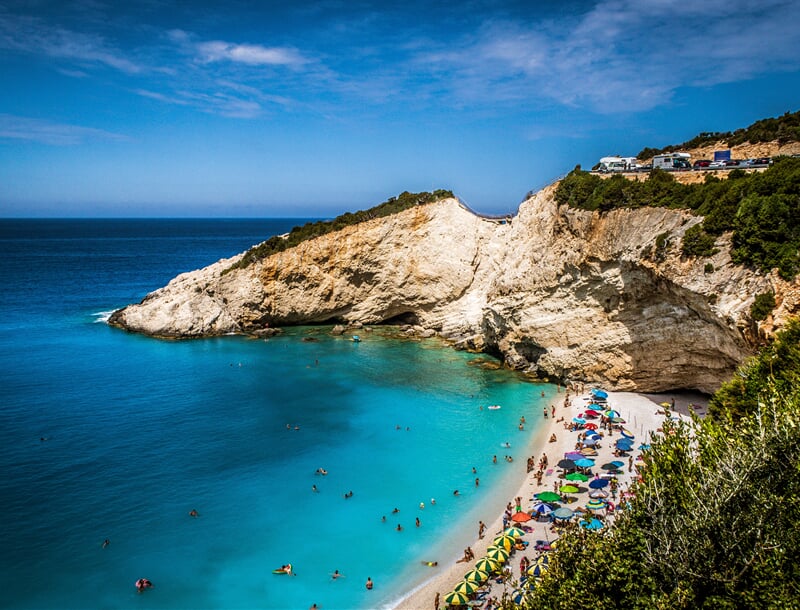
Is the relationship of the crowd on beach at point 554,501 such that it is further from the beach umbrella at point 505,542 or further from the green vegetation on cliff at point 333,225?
the green vegetation on cliff at point 333,225

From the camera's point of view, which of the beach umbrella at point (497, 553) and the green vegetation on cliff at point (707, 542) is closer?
the green vegetation on cliff at point (707, 542)

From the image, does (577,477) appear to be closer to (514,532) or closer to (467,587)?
(514,532)

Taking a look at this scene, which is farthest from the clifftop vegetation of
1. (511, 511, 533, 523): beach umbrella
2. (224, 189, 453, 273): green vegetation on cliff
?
(511, 511, 533, 523): beach umbrella

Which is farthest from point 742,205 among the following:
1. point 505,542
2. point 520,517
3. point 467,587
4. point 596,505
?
point 467,587

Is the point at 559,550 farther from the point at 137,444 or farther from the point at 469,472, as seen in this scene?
the point at 137,444

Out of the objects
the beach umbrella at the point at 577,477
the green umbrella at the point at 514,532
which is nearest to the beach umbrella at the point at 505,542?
the green umbrella at the point at 514,532

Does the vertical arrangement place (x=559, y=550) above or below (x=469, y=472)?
above

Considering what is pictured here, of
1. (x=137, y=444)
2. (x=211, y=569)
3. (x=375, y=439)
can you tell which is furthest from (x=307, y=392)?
(x=211, y=569)

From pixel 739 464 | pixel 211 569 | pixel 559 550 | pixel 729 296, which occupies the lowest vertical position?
pixel 211 569
